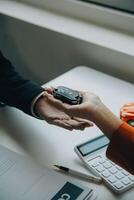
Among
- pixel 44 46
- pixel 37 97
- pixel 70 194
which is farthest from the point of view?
pixel 44 46

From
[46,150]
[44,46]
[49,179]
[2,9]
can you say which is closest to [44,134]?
[46,150]

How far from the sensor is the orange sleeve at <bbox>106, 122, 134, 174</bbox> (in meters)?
0.75

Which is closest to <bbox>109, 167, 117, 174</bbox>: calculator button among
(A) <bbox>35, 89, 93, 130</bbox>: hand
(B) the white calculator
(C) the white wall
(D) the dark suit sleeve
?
(B) the white calculator

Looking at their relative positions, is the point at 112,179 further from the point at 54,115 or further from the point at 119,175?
the point at 54,115

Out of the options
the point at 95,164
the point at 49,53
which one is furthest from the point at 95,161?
the point at 49,53

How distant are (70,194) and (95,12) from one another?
758 mm

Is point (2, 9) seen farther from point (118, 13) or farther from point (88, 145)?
point (88, 145)

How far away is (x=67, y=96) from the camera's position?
0.91 metres

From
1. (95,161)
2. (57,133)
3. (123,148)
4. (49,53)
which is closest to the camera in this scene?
(123,148)

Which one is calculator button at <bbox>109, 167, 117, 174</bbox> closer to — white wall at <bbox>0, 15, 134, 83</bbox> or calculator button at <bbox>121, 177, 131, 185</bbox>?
calculator button at <bbox>121, 177, 131, 185</bbox>

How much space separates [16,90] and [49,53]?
414 millimetres

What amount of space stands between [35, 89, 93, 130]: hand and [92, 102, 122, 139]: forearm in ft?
0.24

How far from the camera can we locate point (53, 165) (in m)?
0.86

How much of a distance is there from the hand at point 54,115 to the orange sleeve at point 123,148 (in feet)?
0.40
